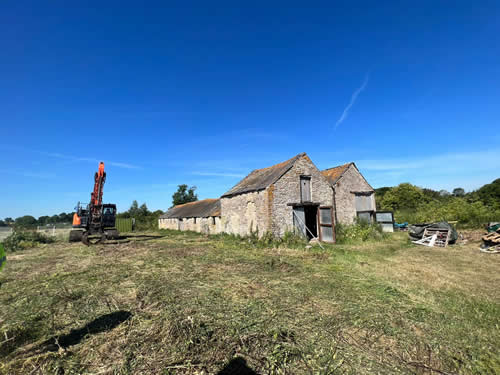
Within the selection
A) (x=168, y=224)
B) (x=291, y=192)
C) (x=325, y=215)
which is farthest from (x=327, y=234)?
(x=168, y=224)

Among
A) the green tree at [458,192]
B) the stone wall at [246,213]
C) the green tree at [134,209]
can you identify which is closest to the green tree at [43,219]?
the green tree at [134,209]

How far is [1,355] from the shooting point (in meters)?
3.29

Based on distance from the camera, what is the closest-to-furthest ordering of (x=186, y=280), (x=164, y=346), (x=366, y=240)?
(x=164, y=346) < (x=186, y=280) < (x=366, y=240)

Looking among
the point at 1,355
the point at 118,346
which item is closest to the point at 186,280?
the point at 118,346

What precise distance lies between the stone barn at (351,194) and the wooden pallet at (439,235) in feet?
15.3

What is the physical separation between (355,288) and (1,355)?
707 centimetres

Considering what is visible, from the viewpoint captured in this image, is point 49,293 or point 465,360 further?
point 49,293

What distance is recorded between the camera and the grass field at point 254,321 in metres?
3.10

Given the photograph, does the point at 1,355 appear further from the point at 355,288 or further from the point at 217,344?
the point at 355,288

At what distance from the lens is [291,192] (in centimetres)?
1516

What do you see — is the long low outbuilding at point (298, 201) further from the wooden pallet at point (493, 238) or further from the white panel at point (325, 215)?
the wooden pallet at point (493, 238)

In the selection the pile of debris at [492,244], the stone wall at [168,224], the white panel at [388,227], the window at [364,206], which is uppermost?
the window at [364,206]

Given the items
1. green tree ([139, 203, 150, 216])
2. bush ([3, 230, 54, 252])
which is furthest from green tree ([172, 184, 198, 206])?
bush ([3, 230, 54, 252])

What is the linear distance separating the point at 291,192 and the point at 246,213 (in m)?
3.68
